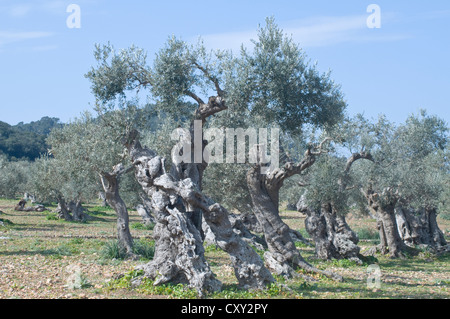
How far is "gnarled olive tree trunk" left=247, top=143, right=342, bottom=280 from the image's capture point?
15.0m

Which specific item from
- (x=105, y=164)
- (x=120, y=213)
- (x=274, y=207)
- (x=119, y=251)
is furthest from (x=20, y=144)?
(x=274, y=207)

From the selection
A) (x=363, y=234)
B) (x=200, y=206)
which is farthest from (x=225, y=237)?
(x=363, y=234)

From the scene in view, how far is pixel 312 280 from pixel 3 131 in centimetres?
11329

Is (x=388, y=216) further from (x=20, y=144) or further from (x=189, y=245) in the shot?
(x=20, y=144)

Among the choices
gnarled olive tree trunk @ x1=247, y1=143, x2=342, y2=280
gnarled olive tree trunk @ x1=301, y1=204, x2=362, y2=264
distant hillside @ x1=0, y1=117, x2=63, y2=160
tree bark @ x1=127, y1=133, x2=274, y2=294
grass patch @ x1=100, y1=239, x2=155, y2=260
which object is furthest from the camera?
distant hillside @ x1=0, y1=117, x2=63, y2=160

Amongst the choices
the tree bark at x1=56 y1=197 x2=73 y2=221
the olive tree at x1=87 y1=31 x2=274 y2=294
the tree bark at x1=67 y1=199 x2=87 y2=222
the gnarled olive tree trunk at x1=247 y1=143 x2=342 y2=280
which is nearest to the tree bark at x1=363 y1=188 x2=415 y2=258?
the gnarled olive tree trunk at x1=247 y1=143 x2=342 y2=280

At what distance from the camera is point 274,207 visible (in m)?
16.0

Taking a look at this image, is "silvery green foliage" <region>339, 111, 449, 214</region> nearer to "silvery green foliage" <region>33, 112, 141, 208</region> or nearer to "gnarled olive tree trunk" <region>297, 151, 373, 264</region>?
"gnarled olive tree trunk" <region>297, 151, 373, 264</region>

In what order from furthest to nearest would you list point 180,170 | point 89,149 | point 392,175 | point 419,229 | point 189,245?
point 419,229, point 392,175, point 89,149, point 180,170, point 189,245

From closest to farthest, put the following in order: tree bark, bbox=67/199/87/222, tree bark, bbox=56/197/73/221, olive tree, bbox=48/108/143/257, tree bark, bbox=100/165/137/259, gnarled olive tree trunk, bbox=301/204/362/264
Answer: tree bark, bbox=100/165/137/259, olive tree, bbox=48/108/143/257, gnarled olive tree trunk, bbox=301/204/362/264, tree bark, bbox=56/197/73/221, tree bark, bbox=67/199/87/222

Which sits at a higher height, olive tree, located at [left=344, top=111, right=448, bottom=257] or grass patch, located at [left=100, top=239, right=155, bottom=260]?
olive tree, located at [left=344, top=111, right=448, bottom=257]

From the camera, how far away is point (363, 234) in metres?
32.4

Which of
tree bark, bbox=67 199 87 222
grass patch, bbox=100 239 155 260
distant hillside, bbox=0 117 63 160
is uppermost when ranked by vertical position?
distant hillside, bbox=0 117 63 160
